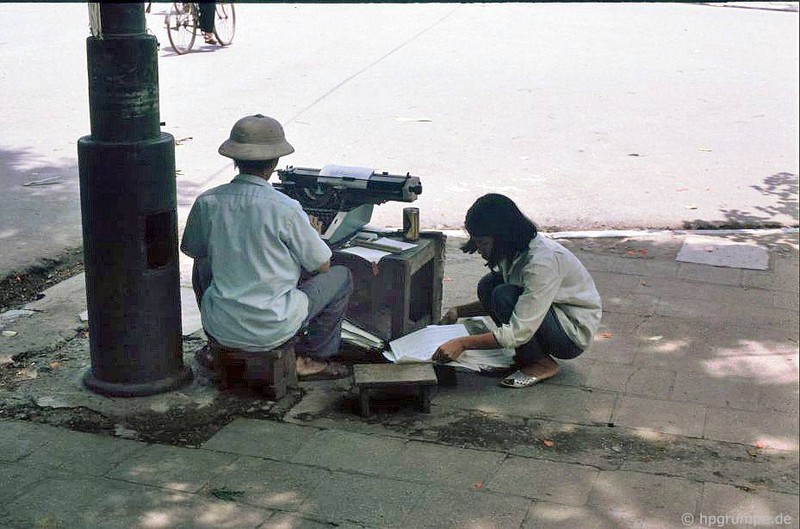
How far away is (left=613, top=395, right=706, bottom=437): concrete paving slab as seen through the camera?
484 cm

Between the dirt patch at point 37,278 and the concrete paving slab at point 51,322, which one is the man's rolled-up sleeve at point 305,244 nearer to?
the concrete paving slab at point 51,322

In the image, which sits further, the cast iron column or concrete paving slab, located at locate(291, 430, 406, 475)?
the cast iron column

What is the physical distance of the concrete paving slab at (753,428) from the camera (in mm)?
4715

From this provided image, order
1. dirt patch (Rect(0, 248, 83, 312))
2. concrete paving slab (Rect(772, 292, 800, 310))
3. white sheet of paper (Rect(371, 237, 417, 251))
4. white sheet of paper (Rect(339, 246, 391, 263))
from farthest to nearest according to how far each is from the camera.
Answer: concrete paving slab (Rect(772, 292, 800, 310)), dirt patch (Rect(0, 248, 83, 312)), white sheet of paper (Rect(371, 237, 417, 251)), white sheet of paper (Rect(339, 246, 391, 263))

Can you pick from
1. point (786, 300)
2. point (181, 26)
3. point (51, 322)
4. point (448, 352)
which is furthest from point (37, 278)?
point (181, 26)

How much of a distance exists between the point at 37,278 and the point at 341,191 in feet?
8.25

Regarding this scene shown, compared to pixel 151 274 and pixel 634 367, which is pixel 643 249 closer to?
pixel 634 367

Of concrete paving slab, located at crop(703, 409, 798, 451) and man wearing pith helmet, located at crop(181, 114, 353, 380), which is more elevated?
man wearing pith helmet, located at crop(181, 114, 353, 380)

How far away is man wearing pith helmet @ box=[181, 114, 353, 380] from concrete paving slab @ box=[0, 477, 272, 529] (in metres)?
1.11

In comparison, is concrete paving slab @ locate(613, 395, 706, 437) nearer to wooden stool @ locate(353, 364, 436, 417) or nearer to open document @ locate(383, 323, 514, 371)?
open document @ locate(383, 323, 514, 371)

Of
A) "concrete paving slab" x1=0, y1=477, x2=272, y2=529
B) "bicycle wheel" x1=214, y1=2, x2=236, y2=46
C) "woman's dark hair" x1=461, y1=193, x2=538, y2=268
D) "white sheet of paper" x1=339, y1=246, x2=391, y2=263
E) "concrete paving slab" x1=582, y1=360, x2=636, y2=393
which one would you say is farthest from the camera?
"bicycle wheel" x1=214, y1=2, x2=236, y2=46

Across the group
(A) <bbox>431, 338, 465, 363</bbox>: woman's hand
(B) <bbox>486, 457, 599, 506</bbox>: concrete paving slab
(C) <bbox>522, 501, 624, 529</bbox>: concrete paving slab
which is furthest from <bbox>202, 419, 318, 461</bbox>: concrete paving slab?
(C) <bbox>522, 501, 624, 529</bbox>: concrete paving slab

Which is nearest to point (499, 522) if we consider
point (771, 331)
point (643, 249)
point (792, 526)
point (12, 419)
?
point (792, 526)

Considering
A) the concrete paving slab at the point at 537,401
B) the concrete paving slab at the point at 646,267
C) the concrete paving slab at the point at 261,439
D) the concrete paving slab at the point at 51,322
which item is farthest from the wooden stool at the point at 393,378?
the concrete paving slab at the point at 646,267
